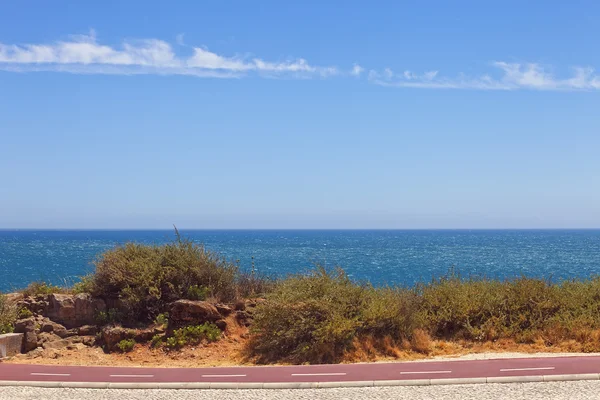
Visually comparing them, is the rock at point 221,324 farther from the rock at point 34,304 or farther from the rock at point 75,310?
the rock at point 34,304

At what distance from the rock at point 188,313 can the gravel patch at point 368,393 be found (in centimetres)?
480

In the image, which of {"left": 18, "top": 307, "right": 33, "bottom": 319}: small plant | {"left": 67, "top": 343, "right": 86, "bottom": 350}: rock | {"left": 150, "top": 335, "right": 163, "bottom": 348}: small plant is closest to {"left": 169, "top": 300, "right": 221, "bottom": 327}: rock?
{"left": 150, "top": 335, "right": 163, "bottom": 348}: small plant

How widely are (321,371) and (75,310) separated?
7591mm

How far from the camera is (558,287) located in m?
18.1

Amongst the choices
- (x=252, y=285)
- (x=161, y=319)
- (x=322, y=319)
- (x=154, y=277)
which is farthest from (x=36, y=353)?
(x=322, y=319)

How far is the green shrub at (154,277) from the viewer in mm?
17594

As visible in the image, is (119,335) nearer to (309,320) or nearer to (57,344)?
(57,344)

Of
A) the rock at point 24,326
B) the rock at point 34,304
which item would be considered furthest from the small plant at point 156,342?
the rock at point 34,304

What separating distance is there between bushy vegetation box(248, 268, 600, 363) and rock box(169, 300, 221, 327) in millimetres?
1504

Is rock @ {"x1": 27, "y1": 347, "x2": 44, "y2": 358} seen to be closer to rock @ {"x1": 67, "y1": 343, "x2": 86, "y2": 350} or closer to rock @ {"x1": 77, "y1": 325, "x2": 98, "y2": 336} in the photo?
rock @ {"x1": 67, "y1": 343, "x2": 86, "y2": 350}

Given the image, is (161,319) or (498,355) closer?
(498,355)

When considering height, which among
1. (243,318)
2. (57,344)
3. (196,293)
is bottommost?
(57,344)

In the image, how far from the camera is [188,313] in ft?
55.9

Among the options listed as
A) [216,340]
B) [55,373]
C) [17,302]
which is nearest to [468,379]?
[216,340]
